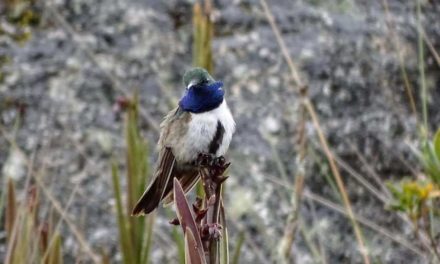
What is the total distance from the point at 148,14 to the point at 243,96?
1.53 feet

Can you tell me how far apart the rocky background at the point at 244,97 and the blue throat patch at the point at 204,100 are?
85 cm

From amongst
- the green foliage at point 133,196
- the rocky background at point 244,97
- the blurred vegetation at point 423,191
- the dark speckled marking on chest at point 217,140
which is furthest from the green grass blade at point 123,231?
the rocky background at point 244,97

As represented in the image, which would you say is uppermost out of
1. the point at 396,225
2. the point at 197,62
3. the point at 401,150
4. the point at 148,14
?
the point at 148,14

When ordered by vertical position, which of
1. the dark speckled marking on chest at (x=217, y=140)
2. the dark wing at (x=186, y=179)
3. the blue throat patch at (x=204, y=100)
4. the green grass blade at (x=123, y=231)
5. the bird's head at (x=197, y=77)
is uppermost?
the bird's head at (x=197, y=77)

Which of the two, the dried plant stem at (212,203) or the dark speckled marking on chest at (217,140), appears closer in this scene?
the dried plant stem at (212,203)

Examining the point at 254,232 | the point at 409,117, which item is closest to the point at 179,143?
the point at 254,232

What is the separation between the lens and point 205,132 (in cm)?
173

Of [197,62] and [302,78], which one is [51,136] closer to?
[302,78]

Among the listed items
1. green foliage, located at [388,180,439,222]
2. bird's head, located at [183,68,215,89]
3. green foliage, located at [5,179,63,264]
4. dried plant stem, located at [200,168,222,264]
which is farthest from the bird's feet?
green foliage, located at [388,180,439,222]

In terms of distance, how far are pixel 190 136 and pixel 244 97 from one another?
1240mm

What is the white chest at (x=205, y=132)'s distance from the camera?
5.57 ft

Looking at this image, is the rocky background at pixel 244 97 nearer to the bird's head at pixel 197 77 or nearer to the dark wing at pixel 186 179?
the dark wing at pixel 186 179

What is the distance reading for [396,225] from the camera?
2.80m

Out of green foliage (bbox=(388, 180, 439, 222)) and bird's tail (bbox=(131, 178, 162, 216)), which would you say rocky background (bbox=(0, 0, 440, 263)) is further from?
bird's tail (bbox=(131, 178, 162, 216))
